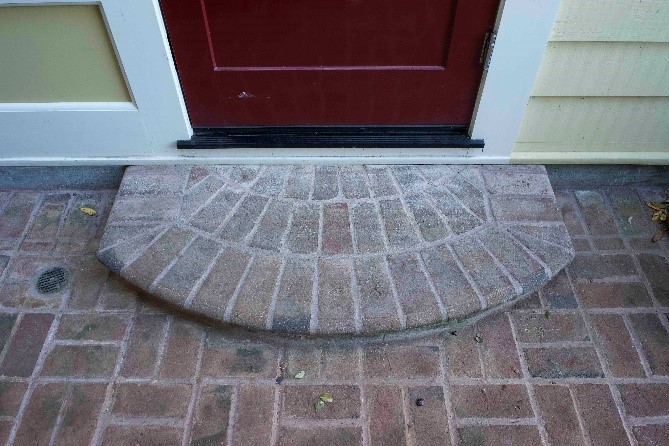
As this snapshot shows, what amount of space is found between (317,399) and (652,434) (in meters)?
1.03

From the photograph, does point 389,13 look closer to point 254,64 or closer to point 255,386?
point 254,64

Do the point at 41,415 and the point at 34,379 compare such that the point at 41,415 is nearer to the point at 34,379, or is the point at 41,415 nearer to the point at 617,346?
the point at 34,379

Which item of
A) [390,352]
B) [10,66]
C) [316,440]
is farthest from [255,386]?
[10,66]

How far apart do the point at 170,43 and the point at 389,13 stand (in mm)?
789

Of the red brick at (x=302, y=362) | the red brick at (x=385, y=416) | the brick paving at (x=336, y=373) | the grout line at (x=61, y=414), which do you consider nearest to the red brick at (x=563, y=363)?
the brick paving at (x=336, y=373)

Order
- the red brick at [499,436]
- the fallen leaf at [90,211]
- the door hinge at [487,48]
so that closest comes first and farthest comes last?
the red brick at [499,436]
the door hinge at [487,48]
the fallen leaf at [90,211]

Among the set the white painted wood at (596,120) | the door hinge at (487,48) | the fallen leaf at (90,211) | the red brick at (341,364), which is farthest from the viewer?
the fallen leaf at (90,211)

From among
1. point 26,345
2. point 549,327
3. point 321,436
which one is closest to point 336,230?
point 321,436

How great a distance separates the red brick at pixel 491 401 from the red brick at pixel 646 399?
0.32 m

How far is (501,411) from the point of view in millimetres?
1577

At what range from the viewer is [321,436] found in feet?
5.02

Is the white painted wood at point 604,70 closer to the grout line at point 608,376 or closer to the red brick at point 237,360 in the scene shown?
the grout line at point 608,376

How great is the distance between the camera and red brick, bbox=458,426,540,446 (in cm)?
151

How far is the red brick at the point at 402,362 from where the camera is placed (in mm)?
1659
